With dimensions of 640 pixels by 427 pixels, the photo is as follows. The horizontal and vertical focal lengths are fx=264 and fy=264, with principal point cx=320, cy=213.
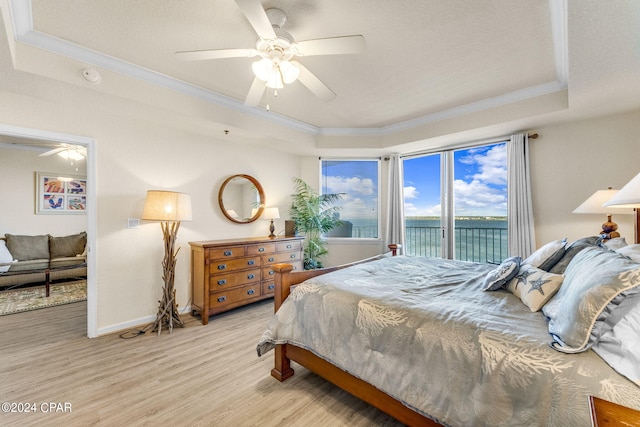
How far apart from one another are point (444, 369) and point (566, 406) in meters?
0.44

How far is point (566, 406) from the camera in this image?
0.98 metres

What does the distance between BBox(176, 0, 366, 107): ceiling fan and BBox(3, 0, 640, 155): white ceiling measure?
Result: 0.21 m

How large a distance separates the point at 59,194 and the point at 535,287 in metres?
7.72

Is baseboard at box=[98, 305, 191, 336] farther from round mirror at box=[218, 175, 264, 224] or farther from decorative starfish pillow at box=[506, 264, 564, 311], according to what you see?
decorative starfish pillow at box=[506, 264, 564, 311]

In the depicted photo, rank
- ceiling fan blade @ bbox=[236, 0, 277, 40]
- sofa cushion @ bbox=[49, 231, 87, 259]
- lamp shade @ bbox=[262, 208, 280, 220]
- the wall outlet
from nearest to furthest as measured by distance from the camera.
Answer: ceiling fan blade @ bbox=[236, 0, 277, 40] → the wall outlet → lamp shade @ bbox=[262, 208, 280, 220] → sofa cushion @ bbox=[49, 231, 87, 259]

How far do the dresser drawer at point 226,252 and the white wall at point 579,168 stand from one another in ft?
12.7

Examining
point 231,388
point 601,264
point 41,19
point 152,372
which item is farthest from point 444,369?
point 41,19

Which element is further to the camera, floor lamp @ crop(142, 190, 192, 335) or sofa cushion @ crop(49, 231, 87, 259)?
sofa cushion @ crop(49, 231, 87, 259)

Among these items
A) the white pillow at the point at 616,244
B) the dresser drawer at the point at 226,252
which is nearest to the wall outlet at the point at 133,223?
the dresser drawer at the point at 226,252

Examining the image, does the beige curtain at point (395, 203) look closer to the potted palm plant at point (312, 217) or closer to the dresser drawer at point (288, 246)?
A: the potted palm plant at point (312, 217)

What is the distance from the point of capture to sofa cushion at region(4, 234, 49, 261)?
460cm

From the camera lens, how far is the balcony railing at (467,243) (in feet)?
13.0

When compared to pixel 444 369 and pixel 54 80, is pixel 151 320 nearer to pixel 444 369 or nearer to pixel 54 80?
pixel 54 80

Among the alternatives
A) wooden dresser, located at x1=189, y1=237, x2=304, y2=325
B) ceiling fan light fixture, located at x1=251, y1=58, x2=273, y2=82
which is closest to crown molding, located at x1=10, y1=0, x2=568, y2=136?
ceiling fan light fixture, located at x1=251, y1=58, x2=273, y2=82
